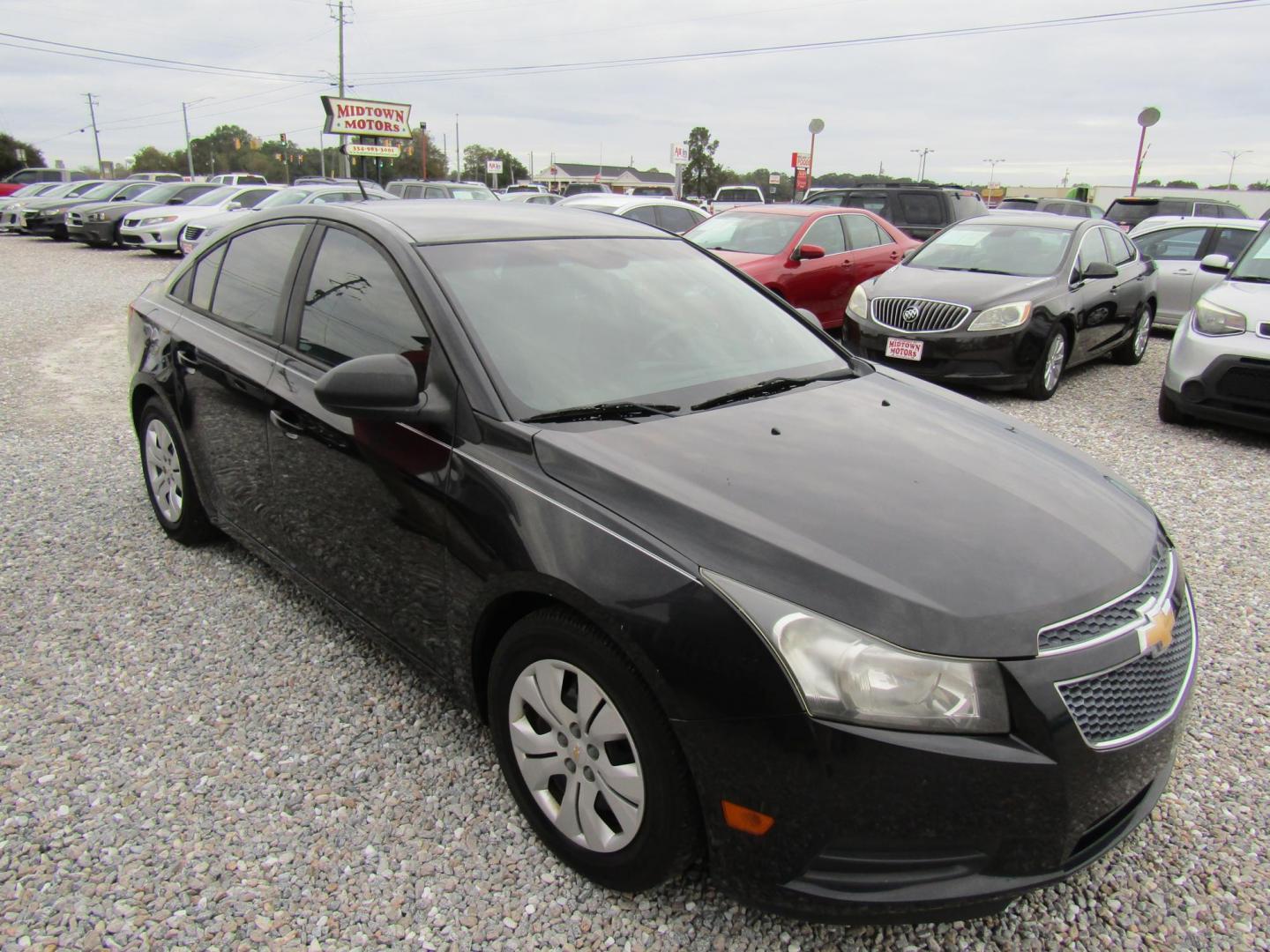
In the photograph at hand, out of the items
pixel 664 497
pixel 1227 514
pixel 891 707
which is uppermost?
pixel 664 497

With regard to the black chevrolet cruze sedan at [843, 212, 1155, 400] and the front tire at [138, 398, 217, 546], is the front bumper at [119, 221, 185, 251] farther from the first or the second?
the front tire at [138, 398, 217, 546]

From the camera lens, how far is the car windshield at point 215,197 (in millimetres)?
19128

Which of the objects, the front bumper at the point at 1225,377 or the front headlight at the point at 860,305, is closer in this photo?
the front bumper at the point at 1225,377

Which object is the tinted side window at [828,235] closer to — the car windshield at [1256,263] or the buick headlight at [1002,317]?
the buick headlight at [1002,317]

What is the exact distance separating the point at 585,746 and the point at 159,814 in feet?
4.21

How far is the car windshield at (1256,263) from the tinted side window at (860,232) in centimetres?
408

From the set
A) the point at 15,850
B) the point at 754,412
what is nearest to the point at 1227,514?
the point at 754,412

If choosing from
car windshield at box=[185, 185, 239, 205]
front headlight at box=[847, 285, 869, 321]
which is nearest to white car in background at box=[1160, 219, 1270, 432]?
front headlight at box=[847, 285, 869, 321]

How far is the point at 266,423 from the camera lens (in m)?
3.09

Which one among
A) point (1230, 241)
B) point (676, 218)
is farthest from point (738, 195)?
point (1230, 241)

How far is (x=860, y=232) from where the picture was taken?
34.3 ft

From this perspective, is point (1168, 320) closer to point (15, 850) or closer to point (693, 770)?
point (693, 770)

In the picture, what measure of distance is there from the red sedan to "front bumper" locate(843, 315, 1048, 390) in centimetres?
213

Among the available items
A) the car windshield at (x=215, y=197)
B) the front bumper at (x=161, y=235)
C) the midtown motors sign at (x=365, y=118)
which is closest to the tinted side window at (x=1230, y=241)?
the front bumper at (x=161, y=235)
